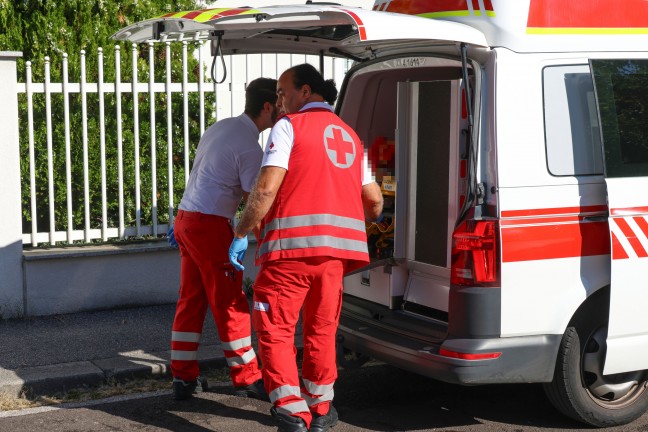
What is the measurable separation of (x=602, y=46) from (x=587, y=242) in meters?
0.97

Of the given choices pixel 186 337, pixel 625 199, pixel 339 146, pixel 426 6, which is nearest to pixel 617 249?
pixel 625 199

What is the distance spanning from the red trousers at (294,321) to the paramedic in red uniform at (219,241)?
73cm

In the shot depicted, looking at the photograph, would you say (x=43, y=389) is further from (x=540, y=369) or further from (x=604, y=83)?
(x=604, y=83)

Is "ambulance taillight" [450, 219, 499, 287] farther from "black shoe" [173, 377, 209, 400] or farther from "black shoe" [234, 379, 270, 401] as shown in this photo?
"black shoe" [173, 377, 209, 400]

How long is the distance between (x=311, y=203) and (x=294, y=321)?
1.89 feet

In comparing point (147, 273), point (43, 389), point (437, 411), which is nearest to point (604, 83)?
point (437, 411)

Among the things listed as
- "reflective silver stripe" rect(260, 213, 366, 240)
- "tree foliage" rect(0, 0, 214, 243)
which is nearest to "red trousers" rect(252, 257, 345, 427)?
"reflective silver stripe" rect(260, 213, 366, 240)

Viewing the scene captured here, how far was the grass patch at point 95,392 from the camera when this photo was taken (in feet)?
19.1

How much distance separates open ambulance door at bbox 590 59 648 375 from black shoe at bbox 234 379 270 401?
189 centimetres

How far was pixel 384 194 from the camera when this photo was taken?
6035mm

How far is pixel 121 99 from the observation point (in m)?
8.12

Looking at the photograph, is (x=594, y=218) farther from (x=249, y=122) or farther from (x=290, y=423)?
(x=249, y=122)

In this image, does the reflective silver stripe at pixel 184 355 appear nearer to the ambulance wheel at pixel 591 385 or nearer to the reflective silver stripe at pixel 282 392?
the reflective silver stripe at pixel 282 392

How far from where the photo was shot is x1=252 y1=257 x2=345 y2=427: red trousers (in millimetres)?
4922
